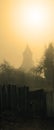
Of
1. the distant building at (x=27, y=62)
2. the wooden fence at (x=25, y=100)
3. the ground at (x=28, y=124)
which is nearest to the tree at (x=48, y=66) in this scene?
the distant building at (x=27, y=62)

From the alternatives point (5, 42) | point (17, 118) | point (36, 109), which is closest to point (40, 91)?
point (36, 109)

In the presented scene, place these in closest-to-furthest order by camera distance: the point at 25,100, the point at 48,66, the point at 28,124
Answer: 1. the point at 28,124
2. the point at 25,100
3. the point at 48,66

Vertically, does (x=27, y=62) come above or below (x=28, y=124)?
above

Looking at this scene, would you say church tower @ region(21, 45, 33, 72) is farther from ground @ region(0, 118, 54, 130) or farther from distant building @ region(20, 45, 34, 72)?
ground @ region(0, 118, 54, 130)

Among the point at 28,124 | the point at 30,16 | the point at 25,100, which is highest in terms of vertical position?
the point at 30,16

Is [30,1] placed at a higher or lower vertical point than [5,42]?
higher

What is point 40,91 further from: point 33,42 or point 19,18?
point 19,18

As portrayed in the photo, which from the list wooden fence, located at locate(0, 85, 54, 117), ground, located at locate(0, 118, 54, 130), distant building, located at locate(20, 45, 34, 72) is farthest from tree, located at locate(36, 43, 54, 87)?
ground, located at locate(0, 118, 54, 130)

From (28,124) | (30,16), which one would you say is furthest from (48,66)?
(28,124)

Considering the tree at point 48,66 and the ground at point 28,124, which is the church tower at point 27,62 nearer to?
the tree at point 48,66

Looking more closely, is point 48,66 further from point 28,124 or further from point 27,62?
point 28,124

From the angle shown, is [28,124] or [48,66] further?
[48,66]

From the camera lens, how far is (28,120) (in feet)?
11.2

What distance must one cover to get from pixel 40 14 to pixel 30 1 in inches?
7.6
